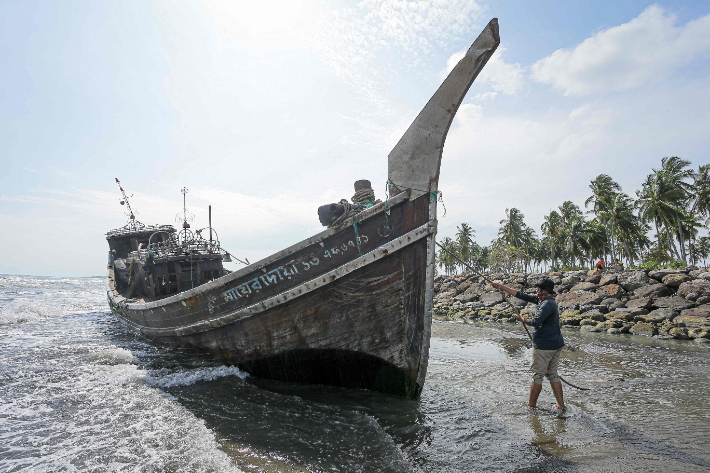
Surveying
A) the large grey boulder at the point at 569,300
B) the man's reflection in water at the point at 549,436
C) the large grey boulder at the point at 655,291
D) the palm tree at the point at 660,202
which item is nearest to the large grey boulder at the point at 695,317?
the large grey boulder at the point at 655,291

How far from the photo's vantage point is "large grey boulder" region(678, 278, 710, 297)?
1378 cm

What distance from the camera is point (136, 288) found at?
528 inches

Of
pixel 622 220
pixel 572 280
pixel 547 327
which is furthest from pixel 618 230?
pixel 547 327

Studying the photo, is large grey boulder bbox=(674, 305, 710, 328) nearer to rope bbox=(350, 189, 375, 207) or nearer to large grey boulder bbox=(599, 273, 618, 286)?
large grey boulder bbox=(599, 273, 618, 286)

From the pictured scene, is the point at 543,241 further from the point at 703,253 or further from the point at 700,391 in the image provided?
the point at 700,391

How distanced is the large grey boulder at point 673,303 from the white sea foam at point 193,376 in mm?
15944

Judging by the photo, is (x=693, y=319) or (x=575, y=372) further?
(x=693, y=319)

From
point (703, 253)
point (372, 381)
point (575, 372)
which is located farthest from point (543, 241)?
point (372, 381)

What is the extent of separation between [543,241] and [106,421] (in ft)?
208

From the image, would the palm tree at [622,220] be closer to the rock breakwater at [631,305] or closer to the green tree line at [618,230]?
the green tree line at [618,230]

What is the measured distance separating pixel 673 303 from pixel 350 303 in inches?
608

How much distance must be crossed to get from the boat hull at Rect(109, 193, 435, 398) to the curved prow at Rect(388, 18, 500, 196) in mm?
259

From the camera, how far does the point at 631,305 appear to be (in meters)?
15.0

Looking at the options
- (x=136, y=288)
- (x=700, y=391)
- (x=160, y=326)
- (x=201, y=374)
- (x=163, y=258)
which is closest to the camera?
(x=700, y=391)
